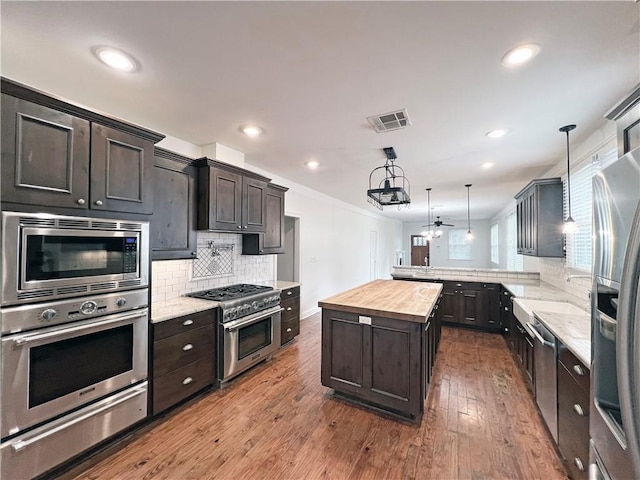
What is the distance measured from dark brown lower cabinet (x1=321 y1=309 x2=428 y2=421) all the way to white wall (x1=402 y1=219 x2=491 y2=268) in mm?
11332

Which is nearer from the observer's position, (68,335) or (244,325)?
(68,335)

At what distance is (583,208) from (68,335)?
4.93m

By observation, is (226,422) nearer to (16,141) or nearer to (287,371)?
(287,371)

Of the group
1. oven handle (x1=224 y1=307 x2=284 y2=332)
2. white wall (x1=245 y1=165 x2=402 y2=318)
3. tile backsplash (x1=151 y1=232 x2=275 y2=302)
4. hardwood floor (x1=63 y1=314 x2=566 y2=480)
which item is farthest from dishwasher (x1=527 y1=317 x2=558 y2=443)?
white wall (x1=245 y1=165 x2=402 y2=318)

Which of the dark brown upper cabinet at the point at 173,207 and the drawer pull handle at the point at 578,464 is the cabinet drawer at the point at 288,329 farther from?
the drawer pull handle at the point at 578,464

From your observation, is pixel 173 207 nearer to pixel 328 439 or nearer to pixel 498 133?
pixel 328 439

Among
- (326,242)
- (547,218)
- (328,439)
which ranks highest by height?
(547,218)

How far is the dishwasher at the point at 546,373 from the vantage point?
1.99 m

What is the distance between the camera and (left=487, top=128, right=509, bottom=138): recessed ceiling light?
2.84 meters

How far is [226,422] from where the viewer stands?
7.84 feet

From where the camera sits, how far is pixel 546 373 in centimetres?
217

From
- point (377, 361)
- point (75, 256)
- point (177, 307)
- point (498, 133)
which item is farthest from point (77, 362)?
point (498, 133)

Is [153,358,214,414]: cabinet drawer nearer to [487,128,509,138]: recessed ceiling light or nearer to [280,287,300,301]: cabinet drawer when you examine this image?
[280,287,300,301]: cabinet drawer

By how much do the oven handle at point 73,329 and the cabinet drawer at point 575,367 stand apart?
2.95m
